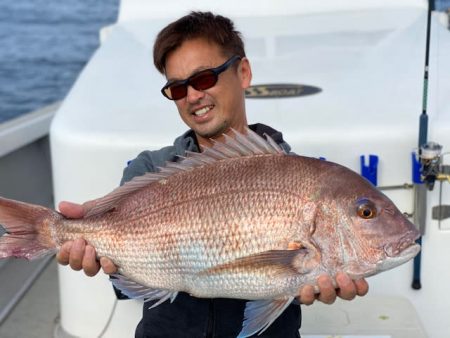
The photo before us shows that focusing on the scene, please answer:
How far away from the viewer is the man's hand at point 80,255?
177cm

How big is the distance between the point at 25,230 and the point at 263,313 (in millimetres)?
650

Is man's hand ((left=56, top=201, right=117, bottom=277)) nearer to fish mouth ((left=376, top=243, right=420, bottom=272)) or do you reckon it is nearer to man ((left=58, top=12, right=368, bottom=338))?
man ((left=58, top=12, right=368, bottom=338))

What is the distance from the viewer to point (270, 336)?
1.94 m

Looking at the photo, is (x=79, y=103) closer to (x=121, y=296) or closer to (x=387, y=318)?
(x=121, y=296)

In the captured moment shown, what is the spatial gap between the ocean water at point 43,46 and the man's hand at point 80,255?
29.7 feet

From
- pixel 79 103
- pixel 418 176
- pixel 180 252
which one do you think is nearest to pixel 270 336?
pixel 180 252

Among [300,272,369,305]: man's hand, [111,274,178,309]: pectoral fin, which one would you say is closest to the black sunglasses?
[111,274,178,309]: pectoral fin

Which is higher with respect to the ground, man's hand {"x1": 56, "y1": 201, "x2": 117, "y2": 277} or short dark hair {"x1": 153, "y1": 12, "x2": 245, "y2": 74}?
short dark hair {"x1": 153, "y1": 12, "x2": 245, "y2": 74}

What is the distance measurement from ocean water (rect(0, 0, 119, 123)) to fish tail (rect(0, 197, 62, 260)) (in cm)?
906

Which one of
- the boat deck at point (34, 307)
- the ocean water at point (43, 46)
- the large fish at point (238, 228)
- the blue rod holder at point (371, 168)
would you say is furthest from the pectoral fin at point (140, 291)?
the ocean water at point (43, 46)

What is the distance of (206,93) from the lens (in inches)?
75.5

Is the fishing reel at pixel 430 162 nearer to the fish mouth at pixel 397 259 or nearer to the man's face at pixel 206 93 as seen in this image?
the man's face at pixel 206 93

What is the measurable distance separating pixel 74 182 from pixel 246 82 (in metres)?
1.07

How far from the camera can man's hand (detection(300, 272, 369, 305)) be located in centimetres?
157
